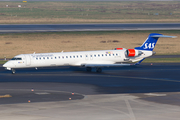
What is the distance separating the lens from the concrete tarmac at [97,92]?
24.0 meters

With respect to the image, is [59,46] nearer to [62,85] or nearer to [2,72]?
[2,72]

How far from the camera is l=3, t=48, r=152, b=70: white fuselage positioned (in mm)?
45250

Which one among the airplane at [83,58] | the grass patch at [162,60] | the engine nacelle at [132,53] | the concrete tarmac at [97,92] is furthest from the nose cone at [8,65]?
the grass patch at [162,60]

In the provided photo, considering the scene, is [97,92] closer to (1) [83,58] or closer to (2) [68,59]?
(2) [68,59]

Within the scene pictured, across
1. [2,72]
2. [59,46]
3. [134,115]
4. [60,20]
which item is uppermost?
[60,20]

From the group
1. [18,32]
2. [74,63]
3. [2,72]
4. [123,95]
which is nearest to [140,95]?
[123,95]

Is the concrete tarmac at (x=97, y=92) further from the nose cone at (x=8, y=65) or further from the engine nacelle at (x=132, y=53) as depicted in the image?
the engine nacelle at (x=132, y=53)

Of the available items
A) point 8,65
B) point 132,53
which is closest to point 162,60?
point 132,53

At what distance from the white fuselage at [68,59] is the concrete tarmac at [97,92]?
1.44m

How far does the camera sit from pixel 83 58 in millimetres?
47625

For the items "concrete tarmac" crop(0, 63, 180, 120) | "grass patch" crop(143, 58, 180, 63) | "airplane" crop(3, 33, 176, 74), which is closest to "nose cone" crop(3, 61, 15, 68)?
"airplane" crop(3, 33, 176, 74)

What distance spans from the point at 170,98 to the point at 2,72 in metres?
26.6

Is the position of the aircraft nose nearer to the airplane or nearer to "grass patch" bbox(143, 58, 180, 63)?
the airplane

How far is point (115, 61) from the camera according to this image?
1928 inches
